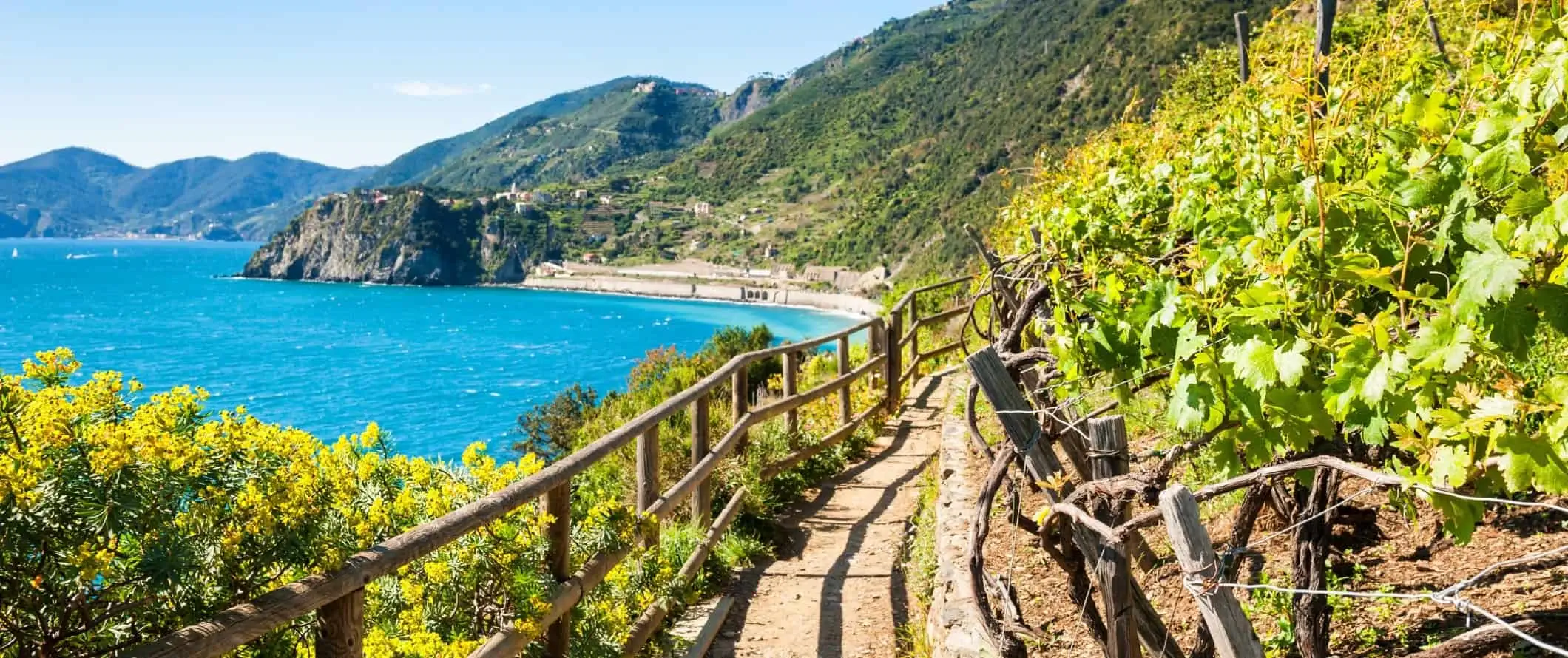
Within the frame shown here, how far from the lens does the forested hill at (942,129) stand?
205ft

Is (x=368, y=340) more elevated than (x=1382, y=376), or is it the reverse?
(x=1382, y=376)

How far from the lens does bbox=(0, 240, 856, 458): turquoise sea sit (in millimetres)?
50625

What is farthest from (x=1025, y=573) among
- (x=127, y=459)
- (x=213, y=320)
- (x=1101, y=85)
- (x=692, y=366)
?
(x=213, y=320)

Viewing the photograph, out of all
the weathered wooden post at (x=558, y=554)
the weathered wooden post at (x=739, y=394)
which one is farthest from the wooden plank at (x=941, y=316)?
the weathered wooden post at (x=558, y=554)

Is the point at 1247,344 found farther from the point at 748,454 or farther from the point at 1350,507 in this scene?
the point at 748,454

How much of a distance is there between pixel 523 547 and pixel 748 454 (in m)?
3.50

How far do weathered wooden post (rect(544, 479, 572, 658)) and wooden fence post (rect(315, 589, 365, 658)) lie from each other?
1.11m

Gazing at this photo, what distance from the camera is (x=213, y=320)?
93.8m

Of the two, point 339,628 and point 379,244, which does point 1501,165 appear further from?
point 379,244

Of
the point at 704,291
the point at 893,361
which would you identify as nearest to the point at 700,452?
the point at 893,361

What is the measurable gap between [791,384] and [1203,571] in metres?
5.77

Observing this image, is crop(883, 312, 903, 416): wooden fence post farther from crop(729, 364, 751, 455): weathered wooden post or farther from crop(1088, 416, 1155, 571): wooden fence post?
crop(1088, 416, 1155, 571): wooden fence post

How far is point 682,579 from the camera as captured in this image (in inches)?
195

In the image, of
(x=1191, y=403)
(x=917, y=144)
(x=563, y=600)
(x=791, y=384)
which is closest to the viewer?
(x=1191, y=403)
